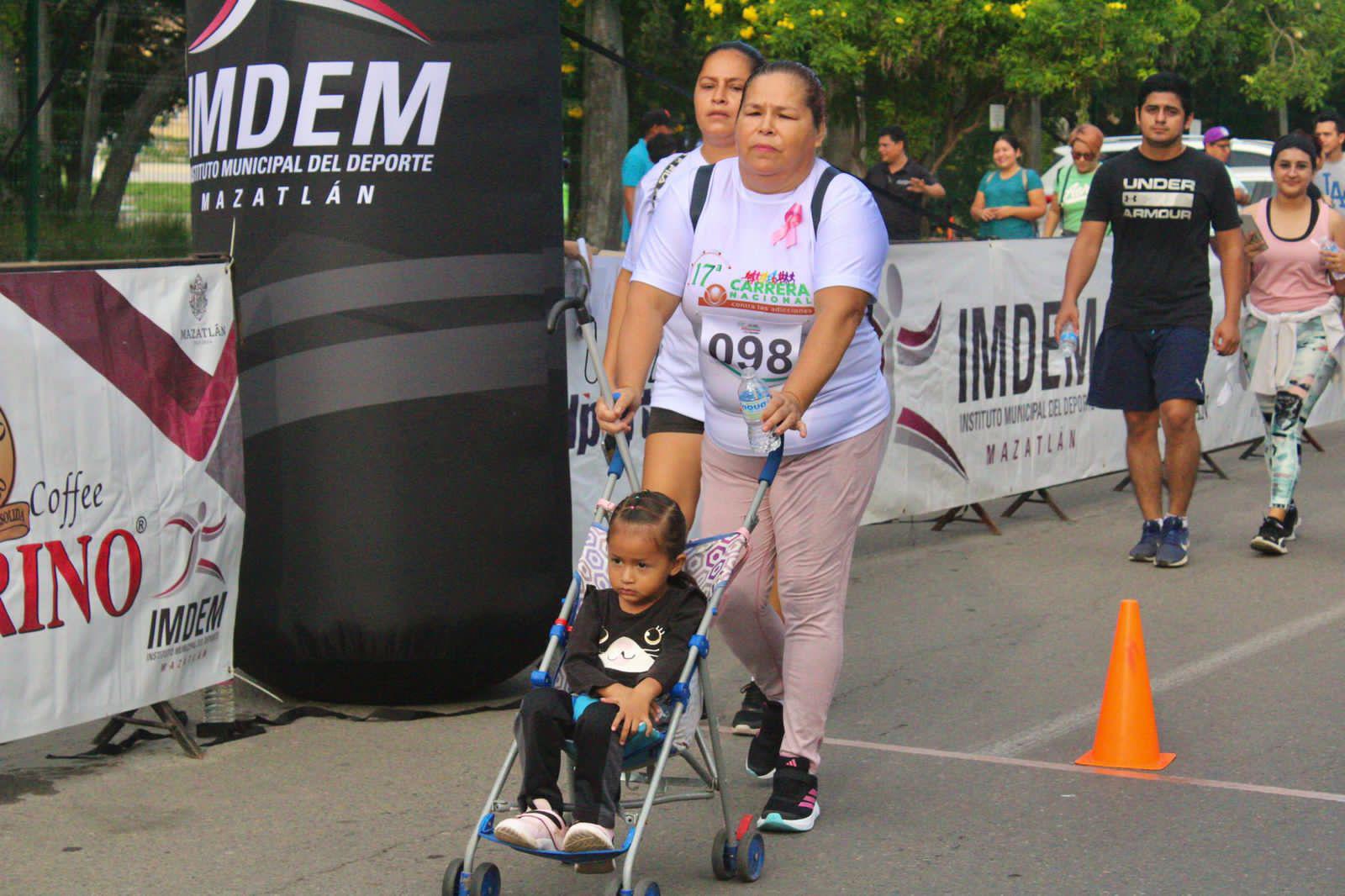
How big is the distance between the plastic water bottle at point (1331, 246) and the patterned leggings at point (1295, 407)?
9.4 inches

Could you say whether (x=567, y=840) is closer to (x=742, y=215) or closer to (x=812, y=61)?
(x=742, y=215)

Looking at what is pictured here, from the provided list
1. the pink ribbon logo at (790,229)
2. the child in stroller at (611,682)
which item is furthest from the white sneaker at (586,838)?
the pink ribbon logo at (790,229)

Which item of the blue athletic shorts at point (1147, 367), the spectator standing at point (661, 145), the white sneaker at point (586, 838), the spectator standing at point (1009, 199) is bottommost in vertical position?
the white sneaker at point (586, 838)

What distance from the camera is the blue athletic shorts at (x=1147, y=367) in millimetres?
9062

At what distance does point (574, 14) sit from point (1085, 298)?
15010 millimetres

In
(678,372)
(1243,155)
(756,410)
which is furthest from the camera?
(1243,155)

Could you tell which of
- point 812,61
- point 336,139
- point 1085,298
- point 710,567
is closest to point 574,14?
point 812,61

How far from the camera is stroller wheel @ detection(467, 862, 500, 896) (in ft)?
14.4

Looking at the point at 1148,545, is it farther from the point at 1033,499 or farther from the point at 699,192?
the point at 699,192

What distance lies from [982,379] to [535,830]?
6496 mm

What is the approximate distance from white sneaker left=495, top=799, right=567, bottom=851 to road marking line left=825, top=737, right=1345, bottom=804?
1.96m

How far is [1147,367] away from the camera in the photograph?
9.21m

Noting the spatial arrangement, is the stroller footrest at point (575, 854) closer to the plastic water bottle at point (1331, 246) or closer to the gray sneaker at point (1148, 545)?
the gray sneaker at point (1148, 545)

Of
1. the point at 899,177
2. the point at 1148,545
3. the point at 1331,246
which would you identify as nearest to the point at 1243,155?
the point at 899,177
